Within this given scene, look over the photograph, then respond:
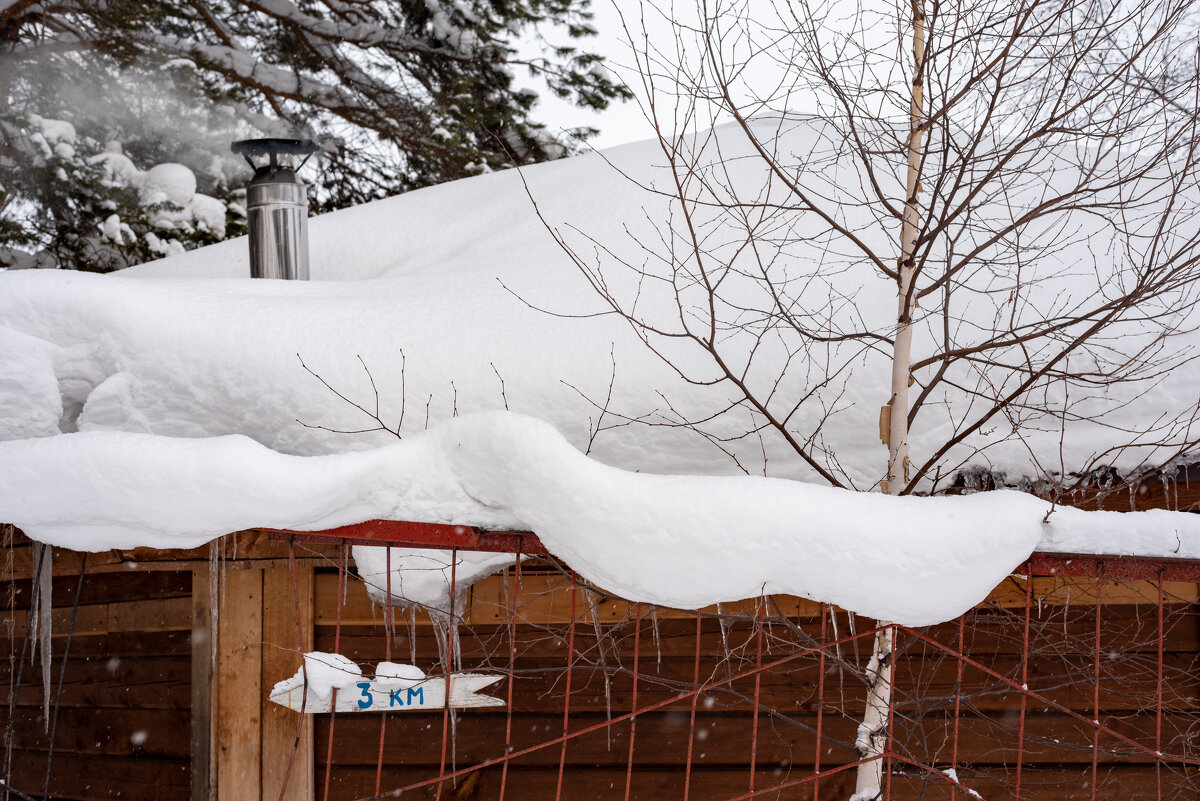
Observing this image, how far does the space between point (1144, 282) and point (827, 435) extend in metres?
1.03

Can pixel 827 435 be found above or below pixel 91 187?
below

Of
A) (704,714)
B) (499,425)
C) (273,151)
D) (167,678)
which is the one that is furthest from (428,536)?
(273,151)

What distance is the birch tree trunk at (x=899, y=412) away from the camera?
2.31 metres

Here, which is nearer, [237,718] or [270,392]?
[270,392]

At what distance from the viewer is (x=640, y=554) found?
1915mm

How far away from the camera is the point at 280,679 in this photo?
333cm

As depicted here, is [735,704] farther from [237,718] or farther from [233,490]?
[233,490]

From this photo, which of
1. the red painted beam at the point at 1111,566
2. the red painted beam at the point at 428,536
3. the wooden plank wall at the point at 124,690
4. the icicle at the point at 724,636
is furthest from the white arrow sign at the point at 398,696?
the wooden plank wall at the point at 124,690

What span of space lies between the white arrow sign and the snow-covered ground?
1.86 feet

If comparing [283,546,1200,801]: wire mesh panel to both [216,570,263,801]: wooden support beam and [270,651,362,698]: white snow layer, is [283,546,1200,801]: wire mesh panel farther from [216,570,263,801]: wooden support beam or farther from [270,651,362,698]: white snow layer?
[270,651,362,698]: white snow layer

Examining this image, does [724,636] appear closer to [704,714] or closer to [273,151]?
[704,714]

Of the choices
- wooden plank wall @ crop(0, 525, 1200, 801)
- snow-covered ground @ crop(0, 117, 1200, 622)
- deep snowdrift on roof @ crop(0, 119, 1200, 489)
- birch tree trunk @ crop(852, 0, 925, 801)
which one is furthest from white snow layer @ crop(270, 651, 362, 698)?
birch tree trunk @ crop(852, 0, 925, 801)

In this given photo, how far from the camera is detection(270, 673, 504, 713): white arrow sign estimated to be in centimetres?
242

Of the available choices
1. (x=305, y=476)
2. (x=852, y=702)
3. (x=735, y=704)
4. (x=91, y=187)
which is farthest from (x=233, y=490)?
(x=91, y=187)
